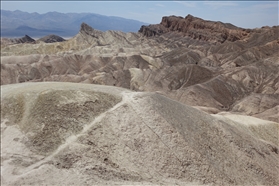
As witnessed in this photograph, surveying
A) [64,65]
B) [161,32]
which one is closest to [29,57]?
[64,65]

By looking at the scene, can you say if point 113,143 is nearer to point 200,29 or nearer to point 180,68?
point 180,68

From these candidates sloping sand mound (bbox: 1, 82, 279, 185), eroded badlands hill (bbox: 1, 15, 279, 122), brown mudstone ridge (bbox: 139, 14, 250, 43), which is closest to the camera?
sloping sand mound (bbox: 1, 82, 279, 185)

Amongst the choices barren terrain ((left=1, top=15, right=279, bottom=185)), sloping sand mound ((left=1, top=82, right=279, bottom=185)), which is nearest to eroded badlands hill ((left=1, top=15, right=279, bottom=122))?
barren terrain ((left=1, top=15, right=279, bottom=185))

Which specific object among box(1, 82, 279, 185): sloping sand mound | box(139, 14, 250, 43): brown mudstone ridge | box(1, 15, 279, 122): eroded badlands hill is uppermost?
box(139, 14, 250, 43): brown mudstone ridge

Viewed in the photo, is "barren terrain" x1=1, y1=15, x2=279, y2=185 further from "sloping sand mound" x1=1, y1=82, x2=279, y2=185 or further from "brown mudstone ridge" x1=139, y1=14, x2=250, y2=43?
"brown mudstone ridge" x1=139, y1=14, x2=250, y2=43

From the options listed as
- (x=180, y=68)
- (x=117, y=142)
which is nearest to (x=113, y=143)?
(x=117, y=142)

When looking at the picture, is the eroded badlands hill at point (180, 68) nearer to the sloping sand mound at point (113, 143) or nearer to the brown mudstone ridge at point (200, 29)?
the brown mudstone ridge at point (200, 29)
